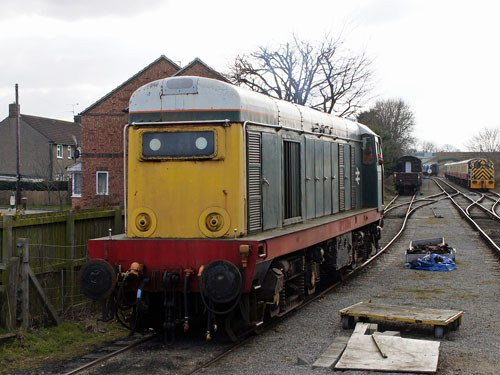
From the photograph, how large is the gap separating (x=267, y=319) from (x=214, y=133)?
273 cm

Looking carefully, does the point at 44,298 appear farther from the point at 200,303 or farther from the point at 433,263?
the point at 433,263

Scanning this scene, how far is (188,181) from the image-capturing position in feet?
23.7

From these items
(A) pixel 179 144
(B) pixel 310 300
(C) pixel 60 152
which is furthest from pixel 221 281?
(C) pixel 60 152

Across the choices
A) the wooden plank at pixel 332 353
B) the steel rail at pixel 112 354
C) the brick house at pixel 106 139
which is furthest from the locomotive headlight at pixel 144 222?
the brick house at pixel 106 139

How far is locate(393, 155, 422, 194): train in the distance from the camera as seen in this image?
142 ft

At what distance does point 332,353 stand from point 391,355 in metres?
0.66

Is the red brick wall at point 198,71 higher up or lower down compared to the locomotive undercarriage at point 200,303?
higher up

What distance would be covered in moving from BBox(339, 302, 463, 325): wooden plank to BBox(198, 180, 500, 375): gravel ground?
0.20 m

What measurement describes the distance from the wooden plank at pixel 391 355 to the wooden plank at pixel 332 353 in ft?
0.33

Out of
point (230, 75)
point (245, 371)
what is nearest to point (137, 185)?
point (245, 371)

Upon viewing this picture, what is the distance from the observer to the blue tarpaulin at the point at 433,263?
41.7 feet

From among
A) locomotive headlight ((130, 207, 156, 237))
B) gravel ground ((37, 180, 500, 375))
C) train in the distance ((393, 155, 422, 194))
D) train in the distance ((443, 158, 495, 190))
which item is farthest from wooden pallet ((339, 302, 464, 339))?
train in the distance ((443, 158, 495, 190))

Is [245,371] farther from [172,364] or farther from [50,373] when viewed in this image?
[50,373]

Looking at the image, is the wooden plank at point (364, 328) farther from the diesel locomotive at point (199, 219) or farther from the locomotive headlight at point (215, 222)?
the locomotive headlight at point (215, 222)
